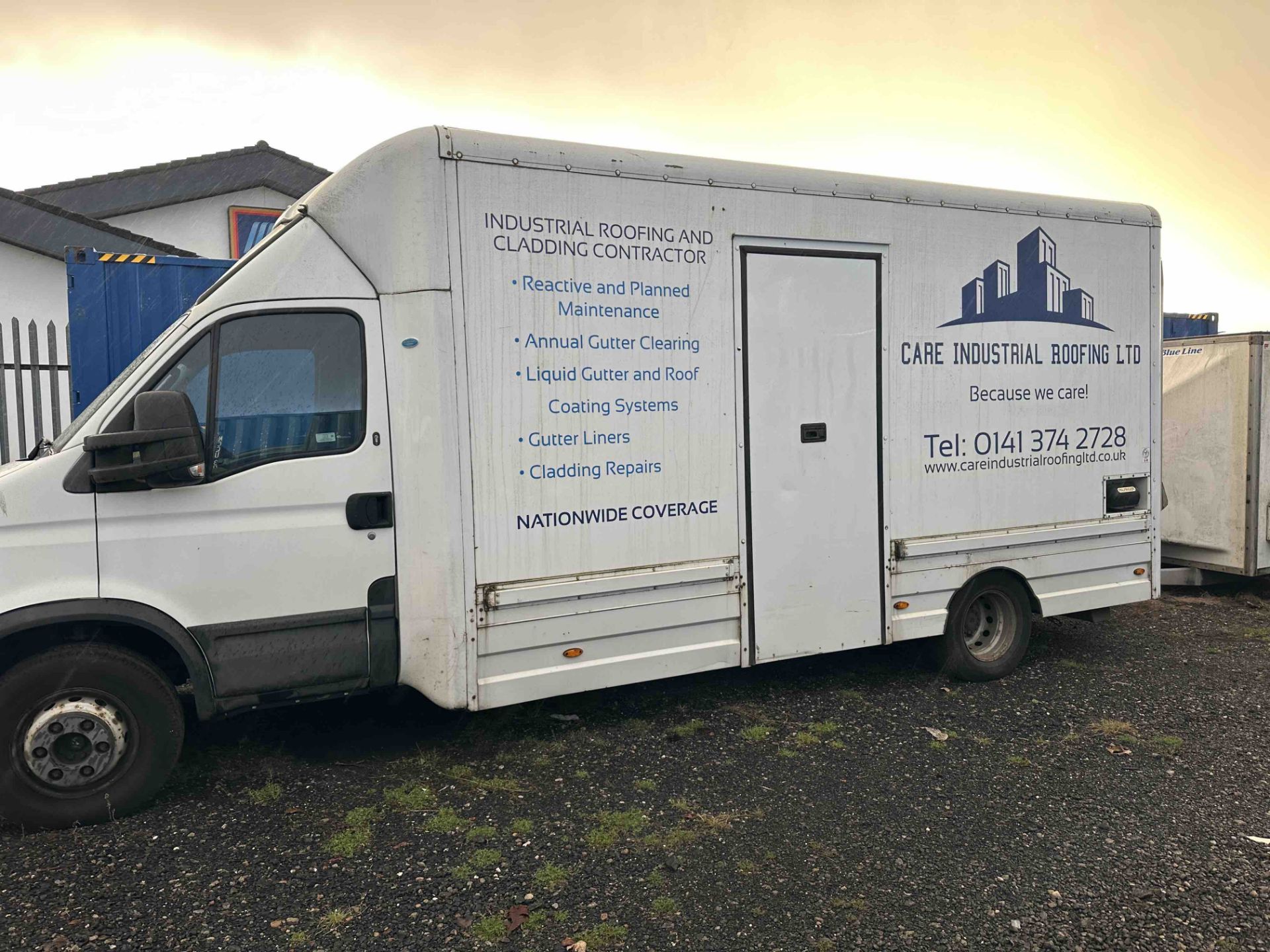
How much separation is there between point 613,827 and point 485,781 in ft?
2.52

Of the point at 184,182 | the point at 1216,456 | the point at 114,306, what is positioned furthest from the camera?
the point at 184,182

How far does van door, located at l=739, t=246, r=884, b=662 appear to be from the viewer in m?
5.23

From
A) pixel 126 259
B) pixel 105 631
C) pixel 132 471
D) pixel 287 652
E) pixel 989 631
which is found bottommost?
pixel 989 631

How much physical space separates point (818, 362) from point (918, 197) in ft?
3.91

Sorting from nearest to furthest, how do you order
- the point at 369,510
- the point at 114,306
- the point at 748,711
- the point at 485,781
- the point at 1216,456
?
1. the point at 369,510
2. the point at 485,781
3. the point at 748,711
4. the point at 114,306
5. the point at 1216,456

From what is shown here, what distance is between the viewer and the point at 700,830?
13.4 feet

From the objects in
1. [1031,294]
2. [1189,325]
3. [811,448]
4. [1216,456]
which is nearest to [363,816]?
[811,448]

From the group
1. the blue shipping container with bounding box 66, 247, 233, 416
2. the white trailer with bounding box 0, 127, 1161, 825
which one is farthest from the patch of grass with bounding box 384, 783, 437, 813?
the blue shipping container with bounding box 66, 247, 233, 416

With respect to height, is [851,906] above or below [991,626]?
below

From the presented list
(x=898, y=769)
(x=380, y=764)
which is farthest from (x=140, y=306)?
(x=898, y=769)

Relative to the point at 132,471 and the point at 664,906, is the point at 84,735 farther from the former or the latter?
the point at 664,906

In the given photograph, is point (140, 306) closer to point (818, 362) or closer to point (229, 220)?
point (818, 362)

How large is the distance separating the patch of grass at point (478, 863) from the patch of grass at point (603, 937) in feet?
1.90

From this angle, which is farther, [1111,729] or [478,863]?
[1111,729]
